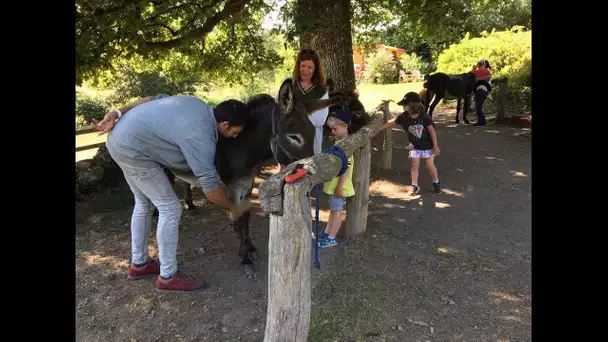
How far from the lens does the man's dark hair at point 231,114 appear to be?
10.3ft

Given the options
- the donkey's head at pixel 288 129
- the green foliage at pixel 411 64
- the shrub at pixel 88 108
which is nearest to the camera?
the donkey's head at pixel 288 129

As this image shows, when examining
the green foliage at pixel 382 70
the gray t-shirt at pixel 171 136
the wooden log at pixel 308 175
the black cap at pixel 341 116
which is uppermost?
the green foliage at pixel 382 70

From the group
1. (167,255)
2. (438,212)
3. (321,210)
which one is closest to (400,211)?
(438,212)

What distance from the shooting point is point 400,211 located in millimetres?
5191

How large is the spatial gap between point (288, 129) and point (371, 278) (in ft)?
4.83

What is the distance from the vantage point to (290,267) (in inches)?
84.5

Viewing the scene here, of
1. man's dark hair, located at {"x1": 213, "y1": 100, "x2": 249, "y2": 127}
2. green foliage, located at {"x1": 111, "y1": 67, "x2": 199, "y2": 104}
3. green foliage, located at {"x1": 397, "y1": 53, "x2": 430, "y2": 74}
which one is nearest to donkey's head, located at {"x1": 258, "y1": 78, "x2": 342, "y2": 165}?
man's dark hair, located at {"x1": 213, "y1": 100, "x2": 249, "y2": 127}

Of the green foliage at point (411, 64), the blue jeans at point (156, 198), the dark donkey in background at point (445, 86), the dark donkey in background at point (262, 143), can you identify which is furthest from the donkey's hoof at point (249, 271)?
the green foliage at point (411, 64)

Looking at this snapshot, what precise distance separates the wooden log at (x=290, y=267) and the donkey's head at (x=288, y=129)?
1005 mm

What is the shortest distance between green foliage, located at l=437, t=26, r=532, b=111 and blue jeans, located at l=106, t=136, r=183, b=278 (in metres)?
11.2

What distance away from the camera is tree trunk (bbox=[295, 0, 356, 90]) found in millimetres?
6113

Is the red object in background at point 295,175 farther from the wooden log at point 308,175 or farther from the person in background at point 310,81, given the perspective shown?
the person in background at point 310,81
